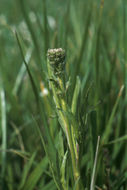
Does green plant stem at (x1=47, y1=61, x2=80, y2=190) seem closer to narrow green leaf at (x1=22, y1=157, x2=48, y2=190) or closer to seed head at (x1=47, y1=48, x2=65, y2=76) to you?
seed head at (x1=47, y1=48, x2=65, y2=76)

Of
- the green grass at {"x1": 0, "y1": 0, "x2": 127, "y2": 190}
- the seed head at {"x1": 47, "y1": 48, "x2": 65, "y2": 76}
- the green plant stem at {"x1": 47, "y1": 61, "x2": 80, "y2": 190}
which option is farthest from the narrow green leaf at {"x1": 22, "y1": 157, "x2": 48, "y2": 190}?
the seed head at {"x1": 47, "y1": 48, "x2": 65, "y2": 76}

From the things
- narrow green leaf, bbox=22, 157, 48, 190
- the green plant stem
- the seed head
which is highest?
the seed head

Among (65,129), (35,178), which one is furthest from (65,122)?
(35,178)

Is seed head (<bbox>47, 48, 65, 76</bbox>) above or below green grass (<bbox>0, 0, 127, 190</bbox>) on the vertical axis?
above

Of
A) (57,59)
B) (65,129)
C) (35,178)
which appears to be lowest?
(35,178)

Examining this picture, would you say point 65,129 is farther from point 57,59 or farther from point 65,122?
point 57,59

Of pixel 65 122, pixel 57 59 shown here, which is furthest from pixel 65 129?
pixel 57 59

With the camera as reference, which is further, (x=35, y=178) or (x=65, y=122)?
(x=35, y=178)

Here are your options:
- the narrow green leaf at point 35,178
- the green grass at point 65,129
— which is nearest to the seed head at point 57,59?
the green grass at point 65,129

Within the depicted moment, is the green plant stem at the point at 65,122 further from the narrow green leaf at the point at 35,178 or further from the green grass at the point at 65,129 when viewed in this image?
the narrow green leaf at the point at 35,178

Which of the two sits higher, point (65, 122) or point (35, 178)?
point (65, 122)

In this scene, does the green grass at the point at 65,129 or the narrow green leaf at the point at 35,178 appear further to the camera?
the narrow green leaf at the point at 35,178

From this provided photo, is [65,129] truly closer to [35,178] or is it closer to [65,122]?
[65,122]
